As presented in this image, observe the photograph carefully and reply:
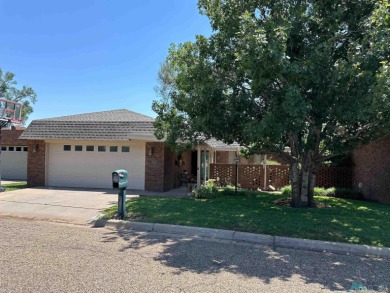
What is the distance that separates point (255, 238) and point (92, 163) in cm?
1200

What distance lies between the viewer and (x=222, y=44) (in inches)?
418

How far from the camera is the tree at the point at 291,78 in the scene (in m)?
8.15

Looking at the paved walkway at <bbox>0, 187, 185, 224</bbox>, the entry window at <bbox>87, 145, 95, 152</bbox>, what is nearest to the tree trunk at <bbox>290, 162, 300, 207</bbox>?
the paved walkway at <bbox>0, 187, 185, 224</bbox>

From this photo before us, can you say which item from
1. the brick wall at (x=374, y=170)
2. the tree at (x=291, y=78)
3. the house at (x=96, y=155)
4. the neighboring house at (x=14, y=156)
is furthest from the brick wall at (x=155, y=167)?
the neighboring house at (x=14, y=156)

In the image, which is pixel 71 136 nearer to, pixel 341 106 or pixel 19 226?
pixel 19 226

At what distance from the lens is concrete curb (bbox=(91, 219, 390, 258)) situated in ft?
21.6

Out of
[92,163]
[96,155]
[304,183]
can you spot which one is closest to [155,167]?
[96,155]

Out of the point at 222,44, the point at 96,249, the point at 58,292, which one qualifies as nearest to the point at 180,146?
the point at 222,44

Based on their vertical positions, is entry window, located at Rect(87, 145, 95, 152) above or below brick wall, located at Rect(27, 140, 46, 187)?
above

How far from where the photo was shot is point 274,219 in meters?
8.78

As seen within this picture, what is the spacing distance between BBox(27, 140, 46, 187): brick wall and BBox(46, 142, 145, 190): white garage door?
0.30 metres

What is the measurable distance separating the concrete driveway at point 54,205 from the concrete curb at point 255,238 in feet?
4.59

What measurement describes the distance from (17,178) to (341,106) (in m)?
22.0

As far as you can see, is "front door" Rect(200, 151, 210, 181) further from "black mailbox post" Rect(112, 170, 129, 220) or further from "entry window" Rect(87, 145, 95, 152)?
"black mailbox post" Rect(112, 170, 129, 220)
